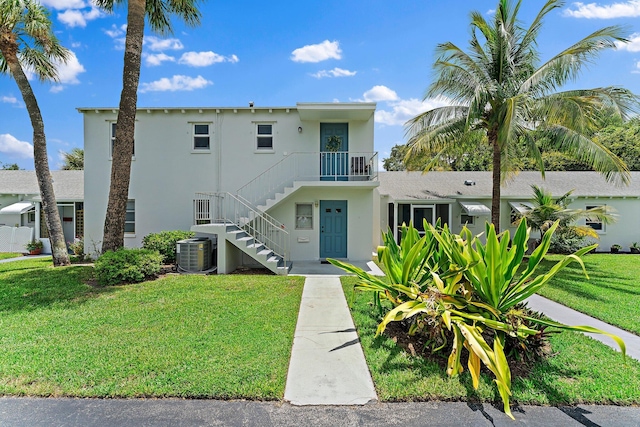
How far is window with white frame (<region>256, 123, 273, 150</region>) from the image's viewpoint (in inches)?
496

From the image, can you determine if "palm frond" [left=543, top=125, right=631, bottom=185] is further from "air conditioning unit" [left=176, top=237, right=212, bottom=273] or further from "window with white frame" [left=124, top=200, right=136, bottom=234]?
"window with white frame" [left=124, top=200, right=136, bottom=234]

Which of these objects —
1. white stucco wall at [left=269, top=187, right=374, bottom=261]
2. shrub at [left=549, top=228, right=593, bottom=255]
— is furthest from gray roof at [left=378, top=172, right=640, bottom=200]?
white stucco wall at [left=269, top=187, right=374, bottom=261]

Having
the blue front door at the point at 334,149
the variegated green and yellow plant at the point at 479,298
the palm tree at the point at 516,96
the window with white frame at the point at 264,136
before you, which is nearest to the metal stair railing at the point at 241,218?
the window with white frame at the point at 264,136

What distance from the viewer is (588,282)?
30.2 feet

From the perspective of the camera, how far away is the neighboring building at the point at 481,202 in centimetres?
1556

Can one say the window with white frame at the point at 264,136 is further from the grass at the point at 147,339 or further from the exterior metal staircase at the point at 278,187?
the grass at the point at 147,339

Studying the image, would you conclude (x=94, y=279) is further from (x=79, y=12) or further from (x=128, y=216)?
(x=79, y=12)

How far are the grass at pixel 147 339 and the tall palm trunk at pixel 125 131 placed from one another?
6.03ft

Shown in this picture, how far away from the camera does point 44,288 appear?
7.89 m

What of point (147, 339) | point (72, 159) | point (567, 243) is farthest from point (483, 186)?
point (72, 159)

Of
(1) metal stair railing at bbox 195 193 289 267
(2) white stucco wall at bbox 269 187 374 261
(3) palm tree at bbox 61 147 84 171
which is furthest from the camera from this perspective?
(3) palm tree at bbox 61 147 84 171

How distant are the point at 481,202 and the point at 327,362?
14.7 m

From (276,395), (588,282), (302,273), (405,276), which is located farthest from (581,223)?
(276,395)

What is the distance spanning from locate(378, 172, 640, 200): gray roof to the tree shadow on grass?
487 inches
